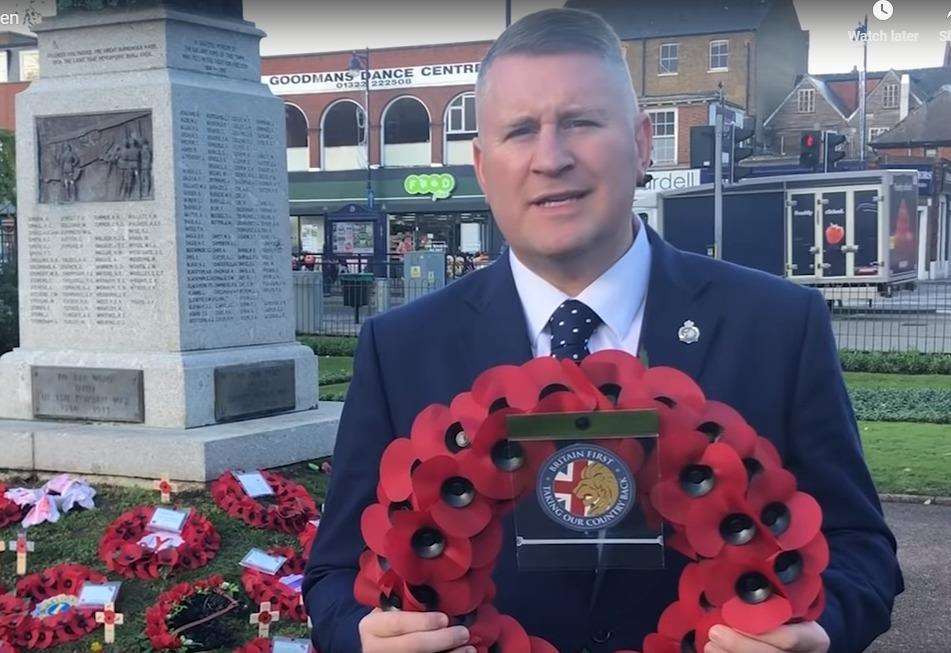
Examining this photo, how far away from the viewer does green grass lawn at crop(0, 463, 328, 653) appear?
5129 mm

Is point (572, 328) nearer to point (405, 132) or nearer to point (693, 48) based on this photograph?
point (405, 132)

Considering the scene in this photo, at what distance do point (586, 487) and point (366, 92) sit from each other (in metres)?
46.5

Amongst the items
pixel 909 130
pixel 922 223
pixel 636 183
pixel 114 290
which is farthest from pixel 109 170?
pixel 909 130

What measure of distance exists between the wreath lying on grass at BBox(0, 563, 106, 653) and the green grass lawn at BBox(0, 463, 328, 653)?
0.06 meters

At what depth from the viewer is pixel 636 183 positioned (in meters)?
2.21

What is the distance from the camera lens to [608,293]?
2.21 metres

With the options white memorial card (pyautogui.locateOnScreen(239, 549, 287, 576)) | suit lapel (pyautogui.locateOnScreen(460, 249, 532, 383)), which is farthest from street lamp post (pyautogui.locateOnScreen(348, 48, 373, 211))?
suit lapel (pyautogui.locateOnScreen(460, 249, 532, 383))

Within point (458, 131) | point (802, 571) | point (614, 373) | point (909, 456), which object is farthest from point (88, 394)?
point (458, 131)

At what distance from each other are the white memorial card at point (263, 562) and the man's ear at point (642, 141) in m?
3.91

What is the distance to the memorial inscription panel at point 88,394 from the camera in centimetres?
729

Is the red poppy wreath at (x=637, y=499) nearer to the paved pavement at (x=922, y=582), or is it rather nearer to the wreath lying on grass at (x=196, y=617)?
the wreath lying on grass at (x=196, y=617)

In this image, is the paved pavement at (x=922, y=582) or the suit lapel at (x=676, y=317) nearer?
the suit lapel at (x=676, y=317)

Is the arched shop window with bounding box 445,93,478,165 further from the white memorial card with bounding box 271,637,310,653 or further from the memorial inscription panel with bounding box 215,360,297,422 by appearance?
the white memorial card with bounding box 271,637,310,653

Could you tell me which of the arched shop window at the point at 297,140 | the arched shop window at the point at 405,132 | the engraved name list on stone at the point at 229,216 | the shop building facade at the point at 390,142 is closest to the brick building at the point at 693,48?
the shop building facade at the point at 390,142
